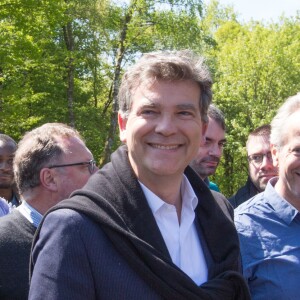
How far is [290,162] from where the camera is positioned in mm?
3193

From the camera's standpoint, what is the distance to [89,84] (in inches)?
1219

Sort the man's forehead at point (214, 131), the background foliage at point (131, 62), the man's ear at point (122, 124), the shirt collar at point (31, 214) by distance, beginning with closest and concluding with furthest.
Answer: the man's ear at point (122, 124) → the shirt collar at point (31, 214) → the man's forehead at point (214, 131) → the background foliage at point (131, 62)

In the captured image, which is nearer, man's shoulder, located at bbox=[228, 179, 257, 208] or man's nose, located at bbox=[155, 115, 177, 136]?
man's nose, located at bbox=[155, 115, 177, 136]

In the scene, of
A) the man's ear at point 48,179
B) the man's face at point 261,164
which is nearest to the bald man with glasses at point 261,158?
the man's face at point 261,164

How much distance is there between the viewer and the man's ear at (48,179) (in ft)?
12.5

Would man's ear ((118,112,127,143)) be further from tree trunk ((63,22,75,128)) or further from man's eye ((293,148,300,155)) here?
tree trunk ((63,22,75,128))

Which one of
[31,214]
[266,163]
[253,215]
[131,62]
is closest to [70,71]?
[131,62]

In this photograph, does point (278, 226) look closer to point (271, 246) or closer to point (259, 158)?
point (271, 246)

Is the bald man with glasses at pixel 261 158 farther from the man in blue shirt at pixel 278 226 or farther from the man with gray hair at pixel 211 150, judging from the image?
the man in blue shirt at pixel 278 226

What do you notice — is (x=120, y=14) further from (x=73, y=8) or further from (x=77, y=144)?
(x=77, y=144)

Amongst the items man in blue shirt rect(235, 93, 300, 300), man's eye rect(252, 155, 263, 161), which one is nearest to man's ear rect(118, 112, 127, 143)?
man in blue shirt rect(235, 93, 300, 300)

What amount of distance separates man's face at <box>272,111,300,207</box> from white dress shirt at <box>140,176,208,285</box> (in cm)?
81

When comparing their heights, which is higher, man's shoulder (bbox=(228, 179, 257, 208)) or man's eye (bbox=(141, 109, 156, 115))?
man's eye (bbox=(141, 109, 156, 115))

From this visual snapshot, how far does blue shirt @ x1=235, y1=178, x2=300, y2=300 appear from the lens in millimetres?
3074
